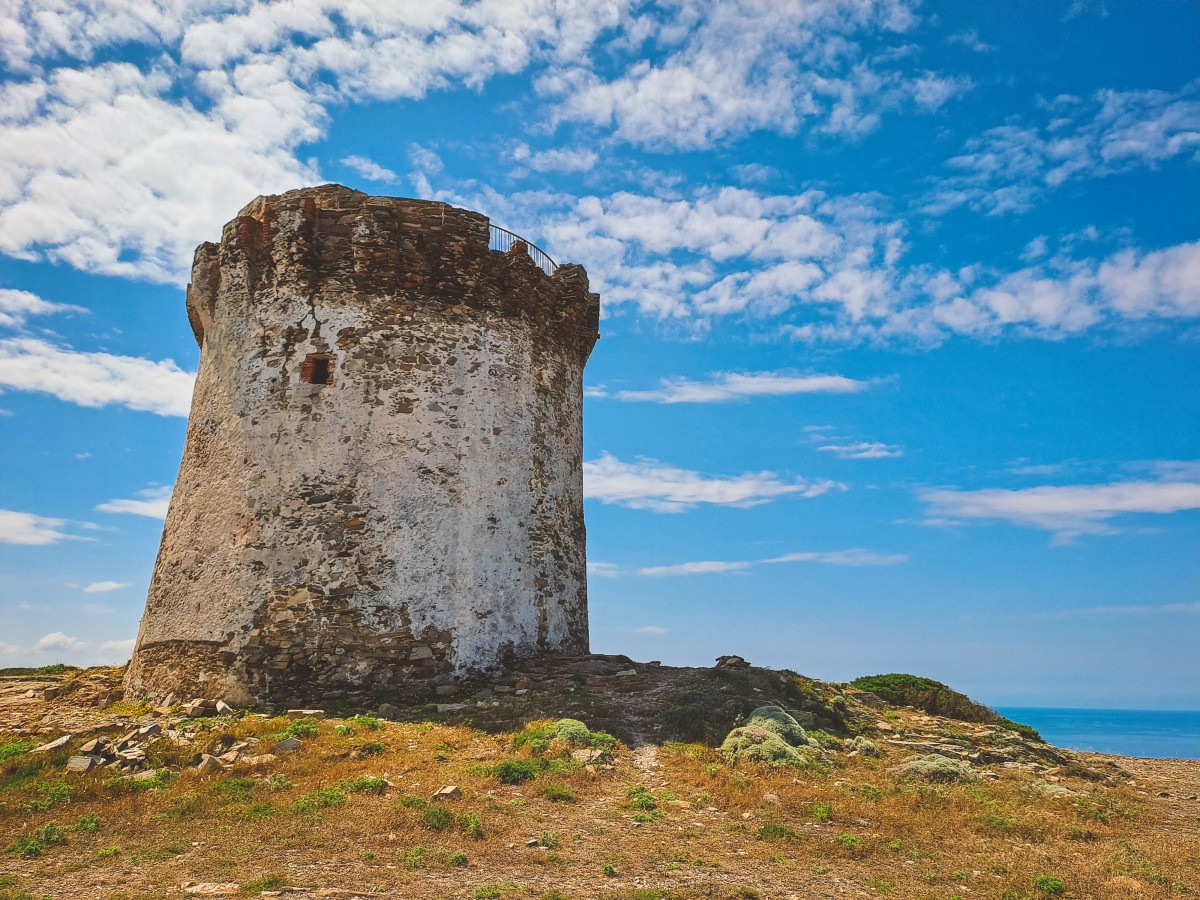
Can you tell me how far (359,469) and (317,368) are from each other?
97.9 inches

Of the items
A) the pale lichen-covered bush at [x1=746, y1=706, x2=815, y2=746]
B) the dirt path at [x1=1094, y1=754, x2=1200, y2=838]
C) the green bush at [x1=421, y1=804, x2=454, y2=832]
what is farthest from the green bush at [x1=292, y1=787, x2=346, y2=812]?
the dirt path at [x1=1094, y1=754, x2=1200, y2=838]

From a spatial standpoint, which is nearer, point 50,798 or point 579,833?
point 579,833

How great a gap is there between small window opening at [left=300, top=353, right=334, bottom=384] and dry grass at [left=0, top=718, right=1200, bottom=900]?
7581mm

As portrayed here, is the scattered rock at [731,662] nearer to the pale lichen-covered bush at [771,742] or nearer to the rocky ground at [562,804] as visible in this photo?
the rocky ground at [562,804]

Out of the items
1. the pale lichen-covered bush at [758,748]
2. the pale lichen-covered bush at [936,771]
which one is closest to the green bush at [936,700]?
the pale lichen-covered bush at [936,771]

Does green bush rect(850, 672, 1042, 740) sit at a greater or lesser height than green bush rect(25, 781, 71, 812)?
greater

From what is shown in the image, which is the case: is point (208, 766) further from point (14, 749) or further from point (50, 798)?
point (14, 749)

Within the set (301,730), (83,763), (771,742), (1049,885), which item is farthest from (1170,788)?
(83,763)

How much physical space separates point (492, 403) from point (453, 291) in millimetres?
2649

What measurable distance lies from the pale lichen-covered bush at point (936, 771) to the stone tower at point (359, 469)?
7741 millimetres

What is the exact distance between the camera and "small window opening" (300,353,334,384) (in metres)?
16.0

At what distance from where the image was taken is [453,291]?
55.7 ft

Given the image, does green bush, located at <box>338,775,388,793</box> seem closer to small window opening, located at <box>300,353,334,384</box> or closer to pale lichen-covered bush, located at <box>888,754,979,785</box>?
pale lichen-covered bush, located at <box>888,754,979,785</box>

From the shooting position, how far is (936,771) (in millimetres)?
11633
